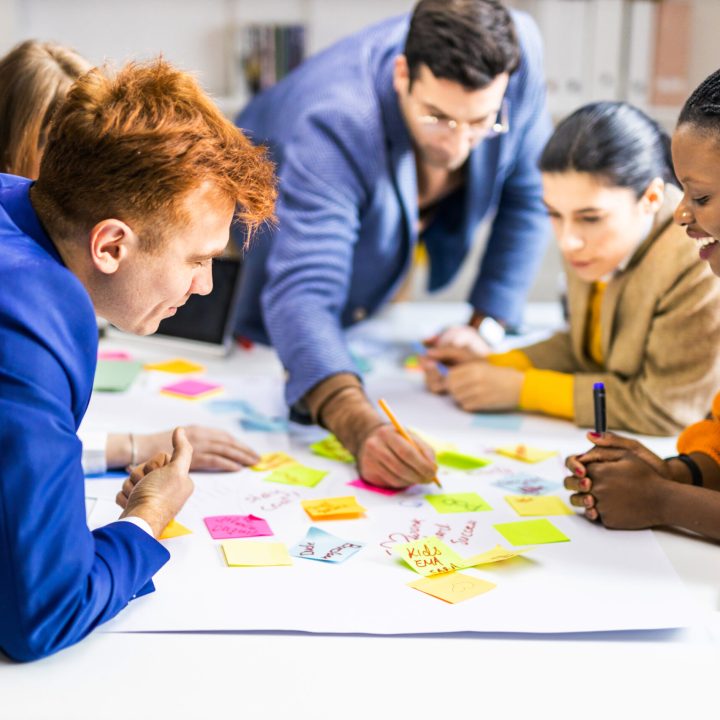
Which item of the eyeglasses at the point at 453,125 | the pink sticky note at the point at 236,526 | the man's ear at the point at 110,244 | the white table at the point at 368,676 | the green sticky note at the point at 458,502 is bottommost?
the green sticky note at the point at 458,502

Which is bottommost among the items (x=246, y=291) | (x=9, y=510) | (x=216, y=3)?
(x=246, y=291)

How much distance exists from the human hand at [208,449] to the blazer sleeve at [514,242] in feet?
2.87

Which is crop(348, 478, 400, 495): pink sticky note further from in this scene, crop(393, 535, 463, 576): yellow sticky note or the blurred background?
the blurred background

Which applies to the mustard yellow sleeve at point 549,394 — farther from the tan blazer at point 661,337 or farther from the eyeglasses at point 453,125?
the eyeglasses at point 453,125

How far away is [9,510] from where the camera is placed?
2.50 ft

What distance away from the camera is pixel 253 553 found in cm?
102

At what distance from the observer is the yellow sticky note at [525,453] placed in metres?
1.35

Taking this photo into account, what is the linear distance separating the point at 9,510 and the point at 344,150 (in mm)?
1023

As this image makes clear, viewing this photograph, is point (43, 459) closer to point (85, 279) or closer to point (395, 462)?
point (85, 279)

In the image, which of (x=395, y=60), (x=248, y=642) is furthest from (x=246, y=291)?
(x=248, y=642)

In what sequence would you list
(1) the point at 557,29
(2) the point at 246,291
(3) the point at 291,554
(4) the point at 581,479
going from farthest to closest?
(1) the point at 557,29 < (2) the point at 246,291 < (4) the point at 581,479 < (3) the point at 291,554

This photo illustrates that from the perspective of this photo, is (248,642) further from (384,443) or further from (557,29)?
(557,29)

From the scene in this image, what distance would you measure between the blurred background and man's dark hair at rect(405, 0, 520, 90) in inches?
56.3

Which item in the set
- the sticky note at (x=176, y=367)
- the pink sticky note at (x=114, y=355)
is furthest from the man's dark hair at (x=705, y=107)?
the pink sticky note at (x=114, y=355)
